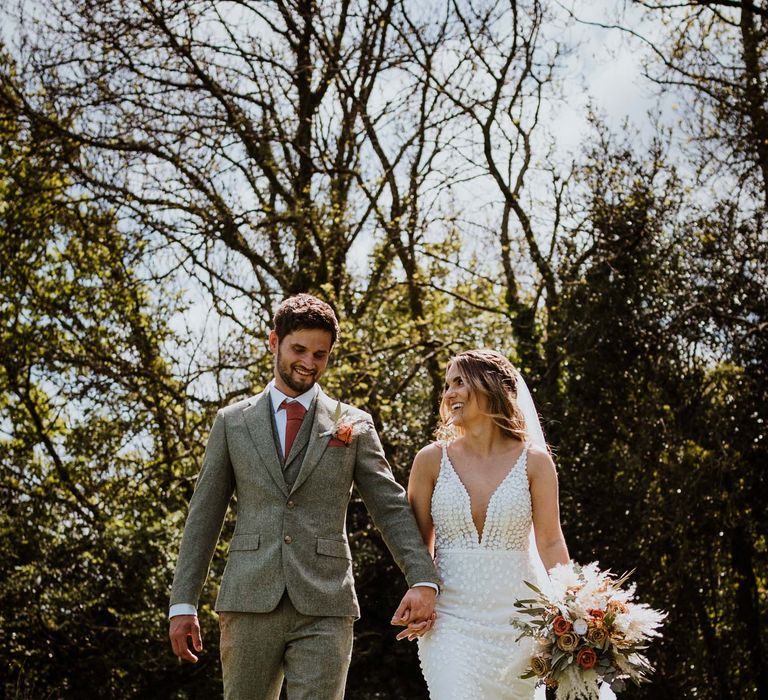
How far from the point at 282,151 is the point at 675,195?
4091mm

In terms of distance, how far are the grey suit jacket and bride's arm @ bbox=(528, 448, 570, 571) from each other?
1.54ft

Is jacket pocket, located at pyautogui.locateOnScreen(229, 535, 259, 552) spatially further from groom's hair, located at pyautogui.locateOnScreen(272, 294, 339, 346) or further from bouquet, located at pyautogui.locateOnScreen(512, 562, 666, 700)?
bouquet, located at pyautogui.locateOnScreen(512, 562, 666, 700)

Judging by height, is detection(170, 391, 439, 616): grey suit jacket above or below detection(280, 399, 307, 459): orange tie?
below

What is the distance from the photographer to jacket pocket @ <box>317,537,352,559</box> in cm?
376

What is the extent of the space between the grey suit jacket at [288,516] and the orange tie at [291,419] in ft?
0.12

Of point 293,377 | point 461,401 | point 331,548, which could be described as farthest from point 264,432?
point 461,401

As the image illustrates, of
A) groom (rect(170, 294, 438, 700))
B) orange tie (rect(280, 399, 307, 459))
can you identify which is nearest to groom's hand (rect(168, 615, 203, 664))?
groom (rect(170, 294, 438, 700))

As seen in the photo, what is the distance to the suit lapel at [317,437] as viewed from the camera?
3797mm

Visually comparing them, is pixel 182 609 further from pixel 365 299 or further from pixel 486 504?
pixel 365 299

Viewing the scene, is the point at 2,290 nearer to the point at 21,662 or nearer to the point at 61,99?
the point at 61,99

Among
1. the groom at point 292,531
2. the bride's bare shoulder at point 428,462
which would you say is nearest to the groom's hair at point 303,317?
the groom at point 292,531

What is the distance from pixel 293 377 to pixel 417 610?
3.27ft

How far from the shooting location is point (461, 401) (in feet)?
13.8

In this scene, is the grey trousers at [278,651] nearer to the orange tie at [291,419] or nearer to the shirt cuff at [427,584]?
the shirt cuff at [427,584]
